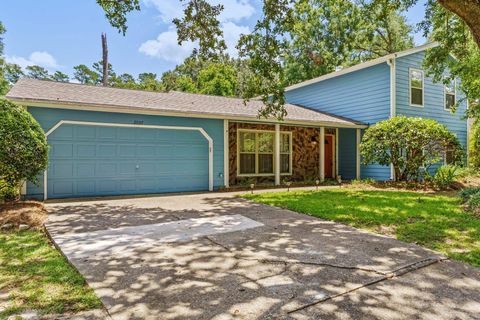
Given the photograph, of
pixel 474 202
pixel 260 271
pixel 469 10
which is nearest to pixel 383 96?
pixel 474 202

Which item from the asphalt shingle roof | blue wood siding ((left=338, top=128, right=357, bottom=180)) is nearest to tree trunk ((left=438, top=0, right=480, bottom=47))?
the asphalt shingle roof

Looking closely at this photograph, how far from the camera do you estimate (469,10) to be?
4.30 metres

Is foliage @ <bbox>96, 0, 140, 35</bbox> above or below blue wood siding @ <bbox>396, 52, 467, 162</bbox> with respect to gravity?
above

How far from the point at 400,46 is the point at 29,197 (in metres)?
26.3

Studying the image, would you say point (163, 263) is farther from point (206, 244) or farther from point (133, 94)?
point (133, 94)

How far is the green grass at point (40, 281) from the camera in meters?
2.39

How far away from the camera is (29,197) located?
7438 mm

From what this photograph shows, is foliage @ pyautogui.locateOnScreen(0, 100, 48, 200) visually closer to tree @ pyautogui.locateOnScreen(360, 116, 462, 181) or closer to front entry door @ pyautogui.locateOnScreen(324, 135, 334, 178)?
A: tree @ pyautogui.locateOnScreen(360, 116, 462, 181)

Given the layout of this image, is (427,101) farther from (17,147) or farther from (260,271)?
(17,147)

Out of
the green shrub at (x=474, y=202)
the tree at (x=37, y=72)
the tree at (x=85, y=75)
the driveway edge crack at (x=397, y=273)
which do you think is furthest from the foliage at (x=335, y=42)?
the tree at (x=37, y=72)

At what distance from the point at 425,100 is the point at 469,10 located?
9.50m

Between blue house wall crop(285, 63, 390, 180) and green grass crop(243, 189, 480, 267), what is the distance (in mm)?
5051

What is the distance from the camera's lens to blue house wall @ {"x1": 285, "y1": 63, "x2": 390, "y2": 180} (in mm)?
12000

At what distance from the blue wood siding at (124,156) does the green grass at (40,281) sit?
13.0 ft
